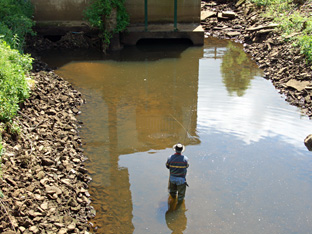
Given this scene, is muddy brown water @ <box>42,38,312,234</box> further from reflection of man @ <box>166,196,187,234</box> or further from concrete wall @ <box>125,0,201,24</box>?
concrete wall @ <box>125,0,201,24</box>

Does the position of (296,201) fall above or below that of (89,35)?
below

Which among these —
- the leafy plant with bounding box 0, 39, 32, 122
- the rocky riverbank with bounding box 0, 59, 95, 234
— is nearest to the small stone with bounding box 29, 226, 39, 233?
the rocky riverbank with bounding box 0, 59, 95, 234

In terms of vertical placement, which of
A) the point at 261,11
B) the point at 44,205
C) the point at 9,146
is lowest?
the point at 44,205

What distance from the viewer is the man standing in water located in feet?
21.5

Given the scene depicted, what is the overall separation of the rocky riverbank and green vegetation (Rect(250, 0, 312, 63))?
868 cm

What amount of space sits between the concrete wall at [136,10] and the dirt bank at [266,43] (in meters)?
1.97

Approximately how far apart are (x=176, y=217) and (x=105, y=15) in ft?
38.0

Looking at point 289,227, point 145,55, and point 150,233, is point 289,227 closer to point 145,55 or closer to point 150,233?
point 150,233

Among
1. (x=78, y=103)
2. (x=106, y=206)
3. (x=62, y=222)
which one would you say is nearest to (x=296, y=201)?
(x=106, y=206)

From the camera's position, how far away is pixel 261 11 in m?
19.4

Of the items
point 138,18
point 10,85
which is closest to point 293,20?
point 138,18

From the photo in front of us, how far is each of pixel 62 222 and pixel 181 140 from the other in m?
3.93

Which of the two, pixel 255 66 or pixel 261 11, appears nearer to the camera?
pixel 255 66

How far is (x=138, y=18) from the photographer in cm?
1812
